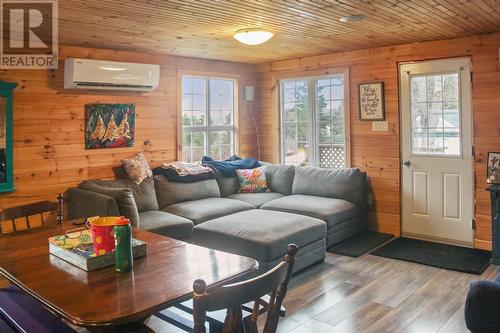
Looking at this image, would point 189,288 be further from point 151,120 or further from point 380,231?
point 380,231

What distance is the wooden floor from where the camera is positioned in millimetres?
2969

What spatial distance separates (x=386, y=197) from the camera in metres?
5.25

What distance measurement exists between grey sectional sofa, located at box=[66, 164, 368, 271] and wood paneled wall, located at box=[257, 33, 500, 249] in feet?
0.94

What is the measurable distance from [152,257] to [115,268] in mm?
211

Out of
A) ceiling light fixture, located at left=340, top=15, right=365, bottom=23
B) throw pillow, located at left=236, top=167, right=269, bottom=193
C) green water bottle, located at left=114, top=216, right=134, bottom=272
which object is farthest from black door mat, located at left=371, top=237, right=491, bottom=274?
green water bottle, located at left=114, top=216, right=134, bottom=272

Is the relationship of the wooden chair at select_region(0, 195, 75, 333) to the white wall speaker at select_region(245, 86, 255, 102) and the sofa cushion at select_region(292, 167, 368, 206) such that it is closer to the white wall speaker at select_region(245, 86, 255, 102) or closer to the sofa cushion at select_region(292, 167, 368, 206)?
the sofa cushion at select_region(292, 167, 368, 206)

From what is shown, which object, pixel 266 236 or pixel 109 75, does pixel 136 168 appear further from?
pixel 266 236

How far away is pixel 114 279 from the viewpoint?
1743mm

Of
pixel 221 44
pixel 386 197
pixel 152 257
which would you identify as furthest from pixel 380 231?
pixel 152 257

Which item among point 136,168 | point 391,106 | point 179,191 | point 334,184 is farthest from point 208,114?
point 391,106

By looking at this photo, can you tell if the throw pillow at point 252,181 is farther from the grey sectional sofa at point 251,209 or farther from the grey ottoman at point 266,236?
the grey ottoman at point 266,236

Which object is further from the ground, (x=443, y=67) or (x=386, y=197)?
(x=443, y=67)

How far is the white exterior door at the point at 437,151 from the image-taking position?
464cm

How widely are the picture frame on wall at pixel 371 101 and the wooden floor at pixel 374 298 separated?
5.79 feet
